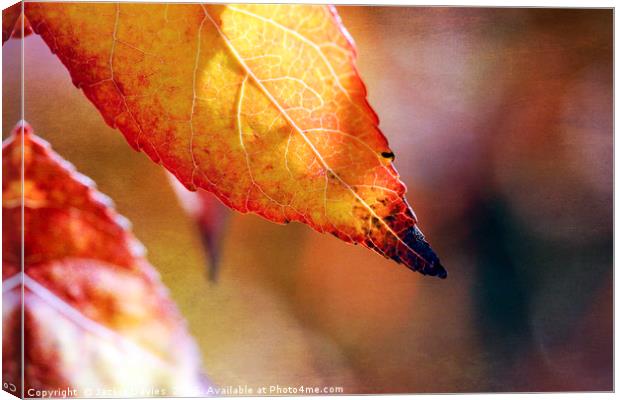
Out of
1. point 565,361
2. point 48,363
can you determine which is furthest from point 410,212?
point 48,363

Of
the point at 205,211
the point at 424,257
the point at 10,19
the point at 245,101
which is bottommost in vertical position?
the point at 424,257

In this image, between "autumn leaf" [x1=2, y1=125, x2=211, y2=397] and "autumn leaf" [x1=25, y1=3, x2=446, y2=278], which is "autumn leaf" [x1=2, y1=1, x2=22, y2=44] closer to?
"autumn leaf" [x1=25, y1=3, x2=446, y2=278]

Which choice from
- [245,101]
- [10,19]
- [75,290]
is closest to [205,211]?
[245,101]

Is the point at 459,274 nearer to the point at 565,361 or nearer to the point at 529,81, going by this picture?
the point at 565,361

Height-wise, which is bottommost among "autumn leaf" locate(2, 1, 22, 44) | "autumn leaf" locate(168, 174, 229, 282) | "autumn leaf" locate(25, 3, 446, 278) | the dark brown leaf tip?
the dark brown leaf tip

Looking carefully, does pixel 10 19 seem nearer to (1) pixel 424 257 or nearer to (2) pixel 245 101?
(2) pixel 245 101

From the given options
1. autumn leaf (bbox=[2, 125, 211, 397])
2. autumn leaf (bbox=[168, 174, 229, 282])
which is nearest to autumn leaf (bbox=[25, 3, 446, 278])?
autumn leaf (bbox=[168, 174, 229, 282])
